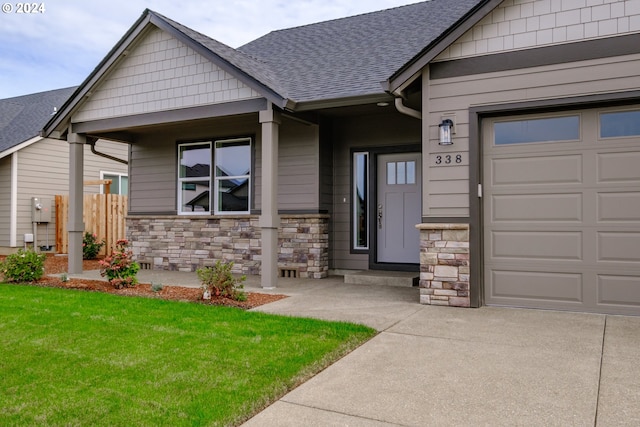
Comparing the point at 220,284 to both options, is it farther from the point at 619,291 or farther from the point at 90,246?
the point at 90,246

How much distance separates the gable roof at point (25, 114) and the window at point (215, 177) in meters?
6.56

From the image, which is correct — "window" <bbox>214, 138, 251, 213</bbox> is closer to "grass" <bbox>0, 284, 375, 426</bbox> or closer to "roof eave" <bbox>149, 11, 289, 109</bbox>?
"roof eave" <bbox>149, 11, 289, 109</bbox>

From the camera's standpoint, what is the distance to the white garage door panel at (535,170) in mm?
5653

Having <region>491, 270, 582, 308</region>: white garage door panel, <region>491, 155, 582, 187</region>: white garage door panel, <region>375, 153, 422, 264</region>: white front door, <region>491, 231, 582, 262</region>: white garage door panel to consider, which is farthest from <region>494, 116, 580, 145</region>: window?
<region>375, 153, 422, 264</region>: white front door

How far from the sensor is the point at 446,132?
604cm

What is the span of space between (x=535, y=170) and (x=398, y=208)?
3214 mm

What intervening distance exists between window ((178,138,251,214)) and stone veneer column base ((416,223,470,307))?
445 cm

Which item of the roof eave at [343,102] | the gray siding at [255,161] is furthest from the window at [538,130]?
the gray siding at [255,161]

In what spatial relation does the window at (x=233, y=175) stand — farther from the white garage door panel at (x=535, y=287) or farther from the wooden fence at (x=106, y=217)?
the white garage door panel at (x=535, y=287)

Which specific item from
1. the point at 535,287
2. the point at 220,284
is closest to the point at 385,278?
the point at 535,287

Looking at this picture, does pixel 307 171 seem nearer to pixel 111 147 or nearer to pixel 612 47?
pixel 612 47

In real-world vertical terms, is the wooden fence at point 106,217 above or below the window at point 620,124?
below

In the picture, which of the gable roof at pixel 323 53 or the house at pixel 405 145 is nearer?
the house at pixel 405 145

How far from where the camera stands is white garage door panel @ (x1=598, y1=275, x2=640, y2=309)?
5.38 metres
